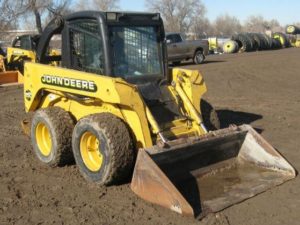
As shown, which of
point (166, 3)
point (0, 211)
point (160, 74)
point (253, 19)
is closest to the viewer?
point (0, 211)

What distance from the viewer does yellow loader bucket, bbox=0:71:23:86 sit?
16.0 m

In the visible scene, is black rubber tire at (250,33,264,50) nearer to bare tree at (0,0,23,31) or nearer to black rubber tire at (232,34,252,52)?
black rubber tire at (232,34,252,52)

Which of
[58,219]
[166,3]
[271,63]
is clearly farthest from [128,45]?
[166,3]

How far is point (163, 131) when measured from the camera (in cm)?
615

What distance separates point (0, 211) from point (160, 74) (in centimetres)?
277

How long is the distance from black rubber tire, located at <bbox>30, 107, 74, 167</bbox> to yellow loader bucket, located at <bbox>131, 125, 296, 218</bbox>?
1.57 m

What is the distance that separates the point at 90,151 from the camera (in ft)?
20.0

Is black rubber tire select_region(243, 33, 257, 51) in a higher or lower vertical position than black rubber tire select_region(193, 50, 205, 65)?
higher

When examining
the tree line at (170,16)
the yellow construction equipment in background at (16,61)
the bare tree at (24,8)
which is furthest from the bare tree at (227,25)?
the yellow construction equipment in background at (16,61)

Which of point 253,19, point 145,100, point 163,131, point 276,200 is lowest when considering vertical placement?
point 276,200

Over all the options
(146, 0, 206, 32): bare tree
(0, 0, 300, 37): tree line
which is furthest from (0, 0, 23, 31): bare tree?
(146, 0, 206, 32): bare tree

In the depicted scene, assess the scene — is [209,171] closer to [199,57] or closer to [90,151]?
[90,151]

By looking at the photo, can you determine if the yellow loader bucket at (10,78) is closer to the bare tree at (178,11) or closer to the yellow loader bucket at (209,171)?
the yellow loader bucket at (209,171)

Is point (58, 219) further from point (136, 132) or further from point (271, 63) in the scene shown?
point (271, 63)
